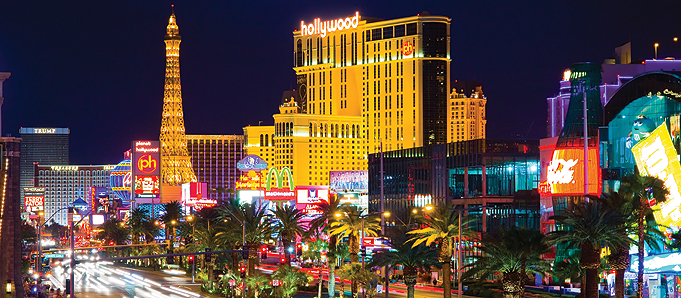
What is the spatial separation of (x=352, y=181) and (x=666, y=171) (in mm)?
114520

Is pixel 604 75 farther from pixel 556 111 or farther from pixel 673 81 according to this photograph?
pixel 673 81

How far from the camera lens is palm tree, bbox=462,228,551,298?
64.8 metres

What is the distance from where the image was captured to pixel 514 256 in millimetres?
65000

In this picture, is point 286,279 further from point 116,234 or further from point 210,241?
point 116,234

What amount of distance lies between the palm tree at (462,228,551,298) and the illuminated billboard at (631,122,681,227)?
42.0 feet

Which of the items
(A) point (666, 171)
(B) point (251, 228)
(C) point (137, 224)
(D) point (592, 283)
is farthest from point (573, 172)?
(C) point (137, 224)

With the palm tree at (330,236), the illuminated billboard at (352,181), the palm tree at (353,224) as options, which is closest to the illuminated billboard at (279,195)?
the illuminated billboard at (352,181)

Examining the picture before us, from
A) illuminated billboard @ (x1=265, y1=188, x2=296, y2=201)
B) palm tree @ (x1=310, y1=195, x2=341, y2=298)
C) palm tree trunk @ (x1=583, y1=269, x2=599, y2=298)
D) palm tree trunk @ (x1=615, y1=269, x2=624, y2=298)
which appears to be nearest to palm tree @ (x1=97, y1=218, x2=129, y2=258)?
illuminated billboard @ (x1=265, y1=188, x2=296, y2=201)

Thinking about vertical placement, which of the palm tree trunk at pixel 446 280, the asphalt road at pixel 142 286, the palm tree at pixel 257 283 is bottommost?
the asphalt road at pixel 142 286

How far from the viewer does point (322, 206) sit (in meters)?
97.6

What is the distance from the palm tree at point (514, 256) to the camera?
64812 millimetres

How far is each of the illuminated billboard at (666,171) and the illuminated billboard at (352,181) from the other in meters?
107

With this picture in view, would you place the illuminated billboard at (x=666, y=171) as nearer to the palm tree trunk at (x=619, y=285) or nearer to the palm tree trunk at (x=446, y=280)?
the palm tree trunk at (x=619, y=285)

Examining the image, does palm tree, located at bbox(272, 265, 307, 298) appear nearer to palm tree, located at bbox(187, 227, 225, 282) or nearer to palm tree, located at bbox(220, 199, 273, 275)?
palm tree, located at bbox(220, 199, 273, 275)
